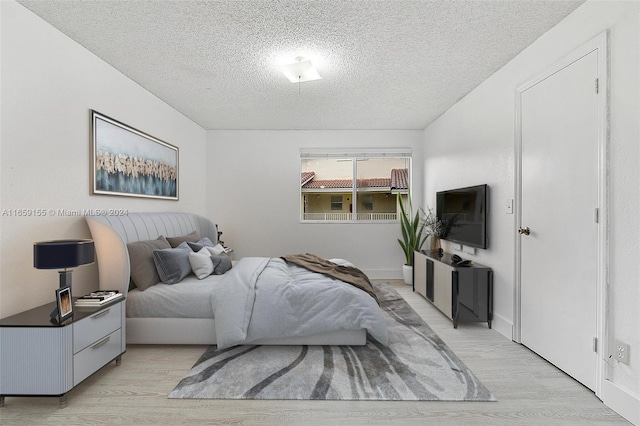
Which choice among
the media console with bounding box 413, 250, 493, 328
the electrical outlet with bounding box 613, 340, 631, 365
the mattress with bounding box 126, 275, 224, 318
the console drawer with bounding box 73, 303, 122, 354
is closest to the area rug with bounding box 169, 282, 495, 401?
the mattress with bounding box 126, 275, 224, 318

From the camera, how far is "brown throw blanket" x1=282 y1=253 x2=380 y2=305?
292 centimetres

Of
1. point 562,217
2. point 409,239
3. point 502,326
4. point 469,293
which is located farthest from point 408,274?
point 562,217

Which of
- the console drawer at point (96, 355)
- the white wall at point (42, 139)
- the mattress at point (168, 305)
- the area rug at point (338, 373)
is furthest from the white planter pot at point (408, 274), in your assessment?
the white wall at point (42, 139)

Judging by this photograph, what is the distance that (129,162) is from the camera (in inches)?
131

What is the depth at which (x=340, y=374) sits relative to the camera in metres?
2.25

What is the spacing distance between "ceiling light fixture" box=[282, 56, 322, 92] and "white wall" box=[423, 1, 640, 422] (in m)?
1.90

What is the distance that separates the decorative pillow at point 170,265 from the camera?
2893mm

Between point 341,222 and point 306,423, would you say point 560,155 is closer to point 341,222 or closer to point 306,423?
point 306,423

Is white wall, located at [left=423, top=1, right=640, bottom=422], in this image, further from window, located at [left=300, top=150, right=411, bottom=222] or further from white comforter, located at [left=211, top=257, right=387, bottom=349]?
window, located at [left=300, top=150, right=411, bottom=222]

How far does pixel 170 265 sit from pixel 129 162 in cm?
130

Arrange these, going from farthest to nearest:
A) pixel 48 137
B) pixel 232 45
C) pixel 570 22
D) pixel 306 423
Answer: pixel 232 45 < pixel 48 137 < pixel 570 22 < pixel 306 423

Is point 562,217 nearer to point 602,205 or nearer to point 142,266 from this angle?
point 602,205

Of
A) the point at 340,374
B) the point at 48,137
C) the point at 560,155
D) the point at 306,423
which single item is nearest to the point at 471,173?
the point at 560,155

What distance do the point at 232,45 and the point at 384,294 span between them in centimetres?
352
